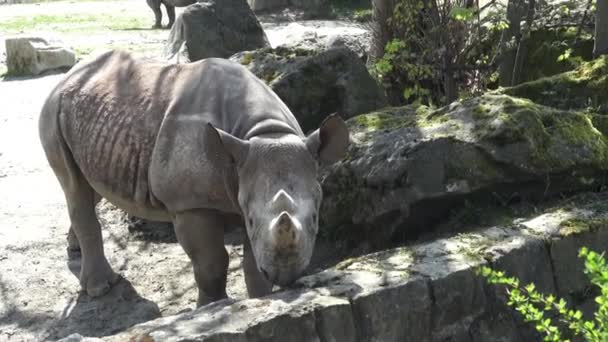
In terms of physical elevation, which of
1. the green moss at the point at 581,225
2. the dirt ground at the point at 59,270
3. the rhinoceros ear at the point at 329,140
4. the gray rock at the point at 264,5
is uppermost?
the rhinoceros ear at the point at 329,140

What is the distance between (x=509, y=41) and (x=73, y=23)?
17367 millimetres

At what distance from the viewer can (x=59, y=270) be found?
6863 millimetres

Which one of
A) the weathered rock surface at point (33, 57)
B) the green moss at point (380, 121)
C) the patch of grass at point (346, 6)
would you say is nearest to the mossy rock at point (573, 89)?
the green moss at point (380, 121)

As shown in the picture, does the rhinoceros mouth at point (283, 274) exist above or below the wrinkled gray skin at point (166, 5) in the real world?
above

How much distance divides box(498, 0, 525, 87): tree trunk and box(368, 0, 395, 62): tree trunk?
4.60 feet

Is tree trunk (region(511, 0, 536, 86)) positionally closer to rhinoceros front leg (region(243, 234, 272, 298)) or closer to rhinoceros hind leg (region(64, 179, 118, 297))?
rhinoceros front leg (region(243, 234, 272, 298))

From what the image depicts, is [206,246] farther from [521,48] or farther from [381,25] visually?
[381,25]

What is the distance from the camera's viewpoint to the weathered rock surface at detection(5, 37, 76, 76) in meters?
15.9

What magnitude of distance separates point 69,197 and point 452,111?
2745 millimetres

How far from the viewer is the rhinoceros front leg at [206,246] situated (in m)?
5.15

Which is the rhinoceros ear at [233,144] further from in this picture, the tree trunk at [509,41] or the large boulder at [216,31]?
the large boulder at [216,31]

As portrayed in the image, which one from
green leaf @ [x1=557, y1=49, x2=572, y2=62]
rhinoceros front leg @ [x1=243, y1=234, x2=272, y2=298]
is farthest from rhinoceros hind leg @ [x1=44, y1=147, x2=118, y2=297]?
green leaf @ [x1=557, y1=49, x2=572, y2=62]

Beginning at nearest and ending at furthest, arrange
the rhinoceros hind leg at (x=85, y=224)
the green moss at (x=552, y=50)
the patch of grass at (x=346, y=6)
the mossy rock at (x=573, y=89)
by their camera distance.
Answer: the rhinoceros hind leg at (x=85, y=224) < the mossy rock at (x=573, y=89) < the green moss at (x=552, y=50) < the patch of grass at (x=346, y=6)

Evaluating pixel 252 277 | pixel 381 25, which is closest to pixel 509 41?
pixel 381 25
